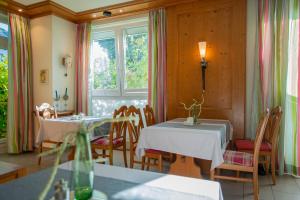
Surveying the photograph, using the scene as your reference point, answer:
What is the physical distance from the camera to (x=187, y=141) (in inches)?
95.2

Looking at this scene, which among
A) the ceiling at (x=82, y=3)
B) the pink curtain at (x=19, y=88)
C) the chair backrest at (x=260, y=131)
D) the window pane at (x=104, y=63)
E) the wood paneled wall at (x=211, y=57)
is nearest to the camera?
the chair backrest at (x=260, y=131)

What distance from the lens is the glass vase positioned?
2.65ft

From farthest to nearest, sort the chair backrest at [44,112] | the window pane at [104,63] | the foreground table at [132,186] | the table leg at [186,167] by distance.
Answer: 1. the window pane at [104,63]
2. the chair backrest at [44,112]
3. the table leg at [186,167]
4. the foreground table at [132,186]

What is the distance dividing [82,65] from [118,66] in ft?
2.57

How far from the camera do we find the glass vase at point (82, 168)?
0.81 metres

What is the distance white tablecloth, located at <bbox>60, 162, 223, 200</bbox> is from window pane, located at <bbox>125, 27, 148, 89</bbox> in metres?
3.16

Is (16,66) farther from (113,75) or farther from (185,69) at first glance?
(185,69)

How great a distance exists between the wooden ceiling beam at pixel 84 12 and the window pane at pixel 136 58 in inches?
14.9

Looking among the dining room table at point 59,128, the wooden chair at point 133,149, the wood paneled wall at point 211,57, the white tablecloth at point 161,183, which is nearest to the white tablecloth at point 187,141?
the wooden chair at point 133,149

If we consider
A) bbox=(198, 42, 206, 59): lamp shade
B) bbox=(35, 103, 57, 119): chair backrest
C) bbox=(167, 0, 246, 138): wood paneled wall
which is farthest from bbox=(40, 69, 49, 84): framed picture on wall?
bbox=(198, 42, 206, 59): lamp shade

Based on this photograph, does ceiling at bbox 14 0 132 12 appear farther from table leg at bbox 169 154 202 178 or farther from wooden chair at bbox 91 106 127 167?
table leg at bbox 169 154 202 178

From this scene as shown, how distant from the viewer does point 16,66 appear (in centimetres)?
419

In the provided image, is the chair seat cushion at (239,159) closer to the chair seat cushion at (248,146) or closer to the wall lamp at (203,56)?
the chair seat cushion at (248,146)

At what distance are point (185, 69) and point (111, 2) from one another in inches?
69.9
